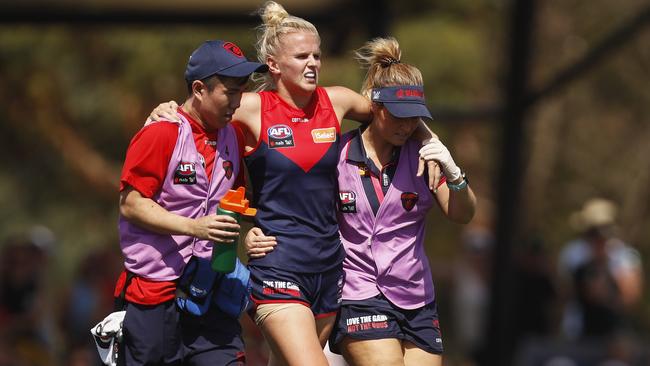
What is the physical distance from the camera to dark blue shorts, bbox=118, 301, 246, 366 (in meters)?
5.56

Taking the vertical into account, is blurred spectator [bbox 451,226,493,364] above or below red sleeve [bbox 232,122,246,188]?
below

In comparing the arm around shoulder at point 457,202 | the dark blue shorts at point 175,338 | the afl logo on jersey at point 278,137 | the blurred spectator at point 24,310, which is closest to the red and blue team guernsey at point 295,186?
the afl logo on jersey at point 278,137

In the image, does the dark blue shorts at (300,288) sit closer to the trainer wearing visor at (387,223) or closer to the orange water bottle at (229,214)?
the trainer wearing visor at (387,223)

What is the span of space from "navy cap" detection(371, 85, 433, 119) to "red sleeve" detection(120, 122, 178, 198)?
99 centimetres

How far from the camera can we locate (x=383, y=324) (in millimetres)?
5770

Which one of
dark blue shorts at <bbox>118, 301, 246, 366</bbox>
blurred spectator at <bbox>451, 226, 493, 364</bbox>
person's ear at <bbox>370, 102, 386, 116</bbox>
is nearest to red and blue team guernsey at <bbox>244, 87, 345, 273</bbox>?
person's ear at <bbox>370, 102, 386, 116</bbox>

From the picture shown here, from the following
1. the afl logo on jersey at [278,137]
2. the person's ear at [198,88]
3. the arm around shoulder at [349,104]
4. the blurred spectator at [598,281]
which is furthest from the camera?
the blurred spectator at [598,281]

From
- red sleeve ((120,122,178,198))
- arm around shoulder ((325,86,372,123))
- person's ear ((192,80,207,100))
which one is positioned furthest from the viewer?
arm around shoulder ((325,86,372,123))

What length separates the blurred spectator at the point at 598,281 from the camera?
40.2 ft

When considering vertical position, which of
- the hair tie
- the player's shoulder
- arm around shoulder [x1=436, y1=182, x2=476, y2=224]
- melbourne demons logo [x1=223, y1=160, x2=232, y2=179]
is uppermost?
the hair tie

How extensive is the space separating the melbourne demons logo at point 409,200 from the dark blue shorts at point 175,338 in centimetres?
97

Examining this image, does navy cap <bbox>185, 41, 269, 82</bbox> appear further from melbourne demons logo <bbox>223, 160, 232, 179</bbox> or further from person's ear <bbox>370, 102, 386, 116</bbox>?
person's ear <bbox>370, 102, 386, 116</bbox>

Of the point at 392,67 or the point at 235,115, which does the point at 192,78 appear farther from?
the point at 392,67

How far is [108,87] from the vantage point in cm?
1970
